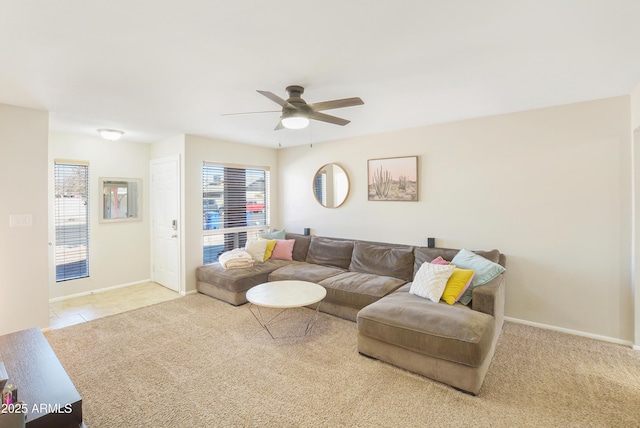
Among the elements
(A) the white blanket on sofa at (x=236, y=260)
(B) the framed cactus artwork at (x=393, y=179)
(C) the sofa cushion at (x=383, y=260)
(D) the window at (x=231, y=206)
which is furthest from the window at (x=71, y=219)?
(B) the framed cactus artwork at (x=393, y=179)

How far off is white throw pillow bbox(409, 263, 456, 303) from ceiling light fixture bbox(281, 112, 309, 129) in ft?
6.35

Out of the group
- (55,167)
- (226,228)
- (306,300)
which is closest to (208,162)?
(226,228)

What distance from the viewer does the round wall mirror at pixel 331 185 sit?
4.95 m

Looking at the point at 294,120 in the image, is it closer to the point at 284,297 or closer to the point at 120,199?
the point at 284,297

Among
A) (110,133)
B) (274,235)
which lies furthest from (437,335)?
(110,133)

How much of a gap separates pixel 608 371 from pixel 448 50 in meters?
2.87

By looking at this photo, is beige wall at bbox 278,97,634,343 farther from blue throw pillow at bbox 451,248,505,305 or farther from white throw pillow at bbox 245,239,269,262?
white throw pillow at bbox 245,239,269,262

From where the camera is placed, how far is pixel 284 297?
3.08 m

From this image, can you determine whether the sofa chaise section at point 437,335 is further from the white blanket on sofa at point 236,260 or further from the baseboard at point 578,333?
the white blanket on sofa at point 236,260

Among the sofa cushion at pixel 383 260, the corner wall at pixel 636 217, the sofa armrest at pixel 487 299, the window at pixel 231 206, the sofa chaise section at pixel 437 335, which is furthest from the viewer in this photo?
the window at pixel 231 206

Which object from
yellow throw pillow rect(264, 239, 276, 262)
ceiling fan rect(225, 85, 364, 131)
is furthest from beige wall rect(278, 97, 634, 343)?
ceiling fan rect(225, 85, 364, 131)

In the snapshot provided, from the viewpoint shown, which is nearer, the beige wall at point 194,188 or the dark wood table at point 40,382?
the dark wood table at point 40,382

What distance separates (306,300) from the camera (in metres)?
2.98

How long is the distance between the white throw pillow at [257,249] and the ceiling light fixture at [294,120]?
254 cm
